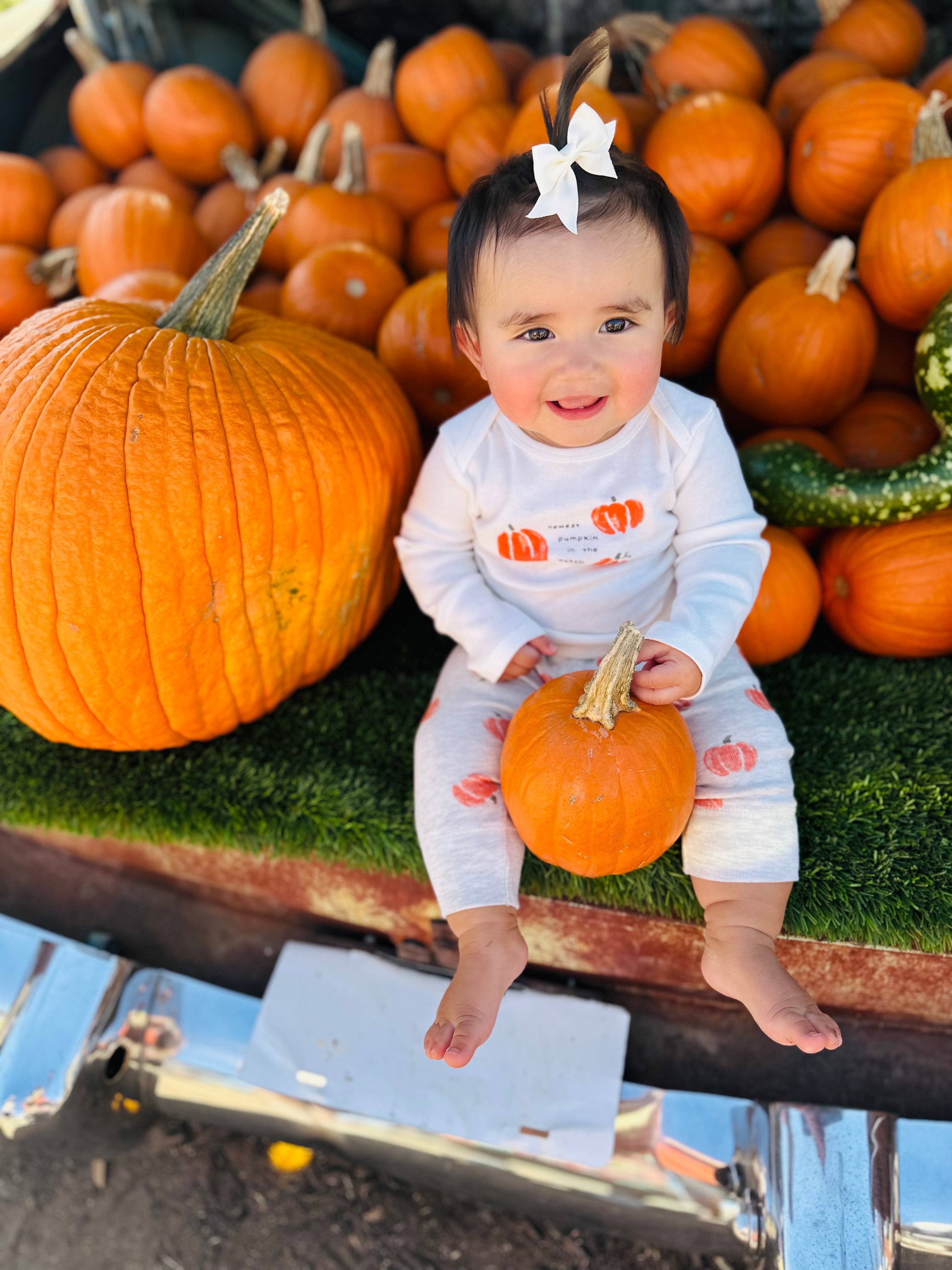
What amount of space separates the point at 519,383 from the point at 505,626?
465mm

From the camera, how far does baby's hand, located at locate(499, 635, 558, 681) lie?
158 centimetres

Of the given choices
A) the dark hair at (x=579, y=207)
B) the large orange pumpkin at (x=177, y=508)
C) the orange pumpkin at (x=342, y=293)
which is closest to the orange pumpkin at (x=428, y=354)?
the orange pumpkin at (x=342, y=293)

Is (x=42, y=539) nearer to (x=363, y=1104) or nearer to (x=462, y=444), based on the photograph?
(x=462, y=444)

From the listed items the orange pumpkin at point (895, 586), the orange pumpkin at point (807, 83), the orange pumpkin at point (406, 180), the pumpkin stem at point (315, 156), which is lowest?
the orange pumpkin at point (895, 586)

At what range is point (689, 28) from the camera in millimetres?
2432

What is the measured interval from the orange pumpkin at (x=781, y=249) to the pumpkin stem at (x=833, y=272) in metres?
0.28

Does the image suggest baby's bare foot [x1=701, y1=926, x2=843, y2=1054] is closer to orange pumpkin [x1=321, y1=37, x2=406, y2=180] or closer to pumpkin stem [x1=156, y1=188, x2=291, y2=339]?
pumpkin stem [x1=156, y1=188, x2=291, y2=339]

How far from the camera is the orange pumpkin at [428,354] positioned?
1972 mm

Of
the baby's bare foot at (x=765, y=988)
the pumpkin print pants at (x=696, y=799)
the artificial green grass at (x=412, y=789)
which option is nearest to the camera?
the baby's bare foot at (x=765, y=988)

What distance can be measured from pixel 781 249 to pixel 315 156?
4.58ft

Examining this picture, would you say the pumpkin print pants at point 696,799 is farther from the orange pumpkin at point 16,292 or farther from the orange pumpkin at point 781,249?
the orange pumpkin at point 16,292

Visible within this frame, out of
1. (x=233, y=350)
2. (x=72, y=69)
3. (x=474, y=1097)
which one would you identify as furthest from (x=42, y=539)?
(x=72, y=69)

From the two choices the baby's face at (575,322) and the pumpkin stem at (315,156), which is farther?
the pumpkin stem at (315,156)

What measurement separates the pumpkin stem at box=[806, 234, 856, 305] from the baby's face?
2.59 feet
